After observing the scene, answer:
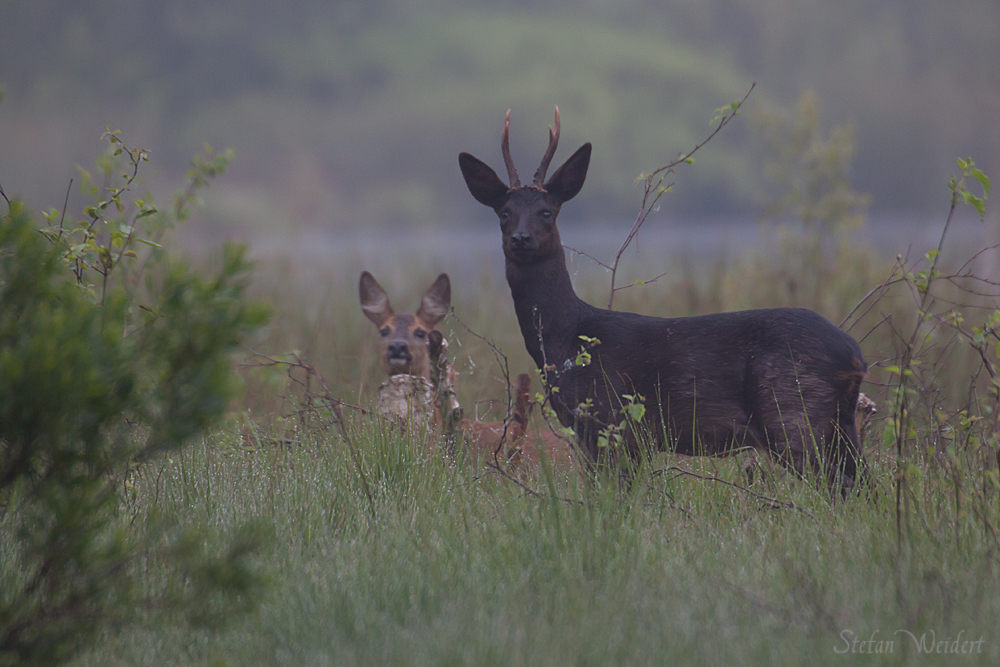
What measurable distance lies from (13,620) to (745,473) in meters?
3.18

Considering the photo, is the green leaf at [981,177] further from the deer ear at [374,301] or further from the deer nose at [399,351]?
the deer ear at [374,301]

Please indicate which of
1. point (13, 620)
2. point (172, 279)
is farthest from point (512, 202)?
point (13, 620)

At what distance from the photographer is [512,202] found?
14.8 feet

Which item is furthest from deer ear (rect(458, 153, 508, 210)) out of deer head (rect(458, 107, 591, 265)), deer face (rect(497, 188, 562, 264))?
deer face (rect(497, 188, 562, 264))

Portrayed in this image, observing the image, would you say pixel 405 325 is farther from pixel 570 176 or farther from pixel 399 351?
pixel 570 176

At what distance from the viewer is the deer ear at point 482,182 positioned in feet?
15.3

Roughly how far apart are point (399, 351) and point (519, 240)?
4.57ft

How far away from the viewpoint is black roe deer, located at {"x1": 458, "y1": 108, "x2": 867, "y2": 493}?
386 centimetres

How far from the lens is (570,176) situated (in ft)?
15.1

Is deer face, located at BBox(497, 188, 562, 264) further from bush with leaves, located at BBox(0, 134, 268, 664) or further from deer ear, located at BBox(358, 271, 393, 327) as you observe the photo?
bush with leaves, located at BBox(0, 134, 268, 664)

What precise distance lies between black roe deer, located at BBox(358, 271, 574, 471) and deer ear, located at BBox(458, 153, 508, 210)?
79cm

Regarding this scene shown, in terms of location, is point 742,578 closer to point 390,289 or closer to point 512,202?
point 512,202

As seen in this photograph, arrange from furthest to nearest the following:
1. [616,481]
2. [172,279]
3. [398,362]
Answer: [398,362], [616,481], [172,279]

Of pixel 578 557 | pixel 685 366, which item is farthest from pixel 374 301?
pixel 578 557
